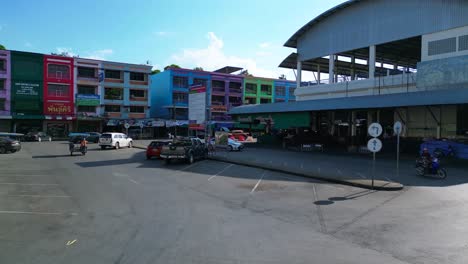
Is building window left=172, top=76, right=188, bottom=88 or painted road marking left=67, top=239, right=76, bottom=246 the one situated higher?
building window left=172, top=76, right=188, bottom=88

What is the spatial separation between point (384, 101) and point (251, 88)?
168 ft

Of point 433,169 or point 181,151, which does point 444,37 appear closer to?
point 433,169

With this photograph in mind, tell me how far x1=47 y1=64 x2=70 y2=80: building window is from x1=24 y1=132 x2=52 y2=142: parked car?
962 centimetres

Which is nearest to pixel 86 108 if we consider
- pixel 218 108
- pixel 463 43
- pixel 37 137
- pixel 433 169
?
pixel 37 137

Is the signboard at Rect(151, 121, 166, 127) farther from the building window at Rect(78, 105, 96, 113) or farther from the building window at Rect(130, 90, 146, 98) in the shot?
the building window at Rect(78, 105, 96, 113)

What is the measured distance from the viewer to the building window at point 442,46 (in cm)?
2856

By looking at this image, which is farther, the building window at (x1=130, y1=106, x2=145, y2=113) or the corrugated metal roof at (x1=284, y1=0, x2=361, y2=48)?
the building window at (x1=130, y1=106, x2=145, y2=113)

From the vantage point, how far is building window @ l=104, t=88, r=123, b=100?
6057 cm

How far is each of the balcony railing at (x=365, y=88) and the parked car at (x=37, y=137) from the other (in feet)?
122

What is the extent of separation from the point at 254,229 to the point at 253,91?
235 ft

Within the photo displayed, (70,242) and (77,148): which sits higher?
(77,148)

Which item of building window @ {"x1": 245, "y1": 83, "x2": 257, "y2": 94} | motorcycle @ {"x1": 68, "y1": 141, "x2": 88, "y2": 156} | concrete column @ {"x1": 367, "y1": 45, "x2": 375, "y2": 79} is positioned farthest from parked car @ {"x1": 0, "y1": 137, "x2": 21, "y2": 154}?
building window @ {"x1": 245, "y1": 83, "x2": 257, "y2": 94}

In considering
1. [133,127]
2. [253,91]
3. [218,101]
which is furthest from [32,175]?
[253,91]

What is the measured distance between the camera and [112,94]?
6094cm
